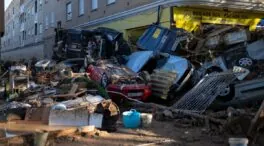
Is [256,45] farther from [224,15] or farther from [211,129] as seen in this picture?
[224,15]

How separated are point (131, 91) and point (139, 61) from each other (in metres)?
2.87

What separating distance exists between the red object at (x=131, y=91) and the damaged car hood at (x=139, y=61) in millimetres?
2147

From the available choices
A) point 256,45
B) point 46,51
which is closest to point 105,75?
point 256,45

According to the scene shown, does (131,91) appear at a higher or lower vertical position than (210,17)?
lower

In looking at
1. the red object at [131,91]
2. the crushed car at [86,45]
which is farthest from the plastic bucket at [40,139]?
the crushed car at [86,45]

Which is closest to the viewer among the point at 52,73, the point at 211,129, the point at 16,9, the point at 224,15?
the point at 211,129

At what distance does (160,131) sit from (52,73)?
8022 millimetres

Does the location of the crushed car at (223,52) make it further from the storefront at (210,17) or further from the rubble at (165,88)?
the storefront at (210,17)

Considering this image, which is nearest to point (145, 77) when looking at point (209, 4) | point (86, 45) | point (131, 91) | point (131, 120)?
point (131, 91)

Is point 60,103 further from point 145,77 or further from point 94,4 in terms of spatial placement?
point 94,4

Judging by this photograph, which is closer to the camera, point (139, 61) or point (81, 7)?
point (139, 61)

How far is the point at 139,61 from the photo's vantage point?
15289 mm

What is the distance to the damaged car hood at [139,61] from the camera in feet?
49.3

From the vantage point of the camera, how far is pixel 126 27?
2355 cm
